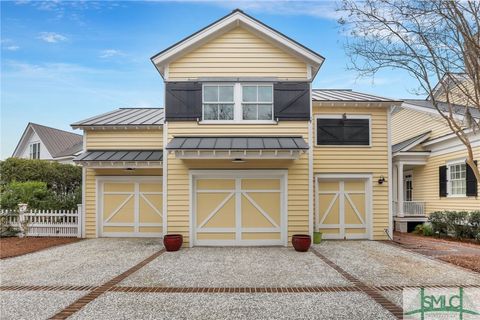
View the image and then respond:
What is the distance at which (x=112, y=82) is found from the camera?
59.6 feet

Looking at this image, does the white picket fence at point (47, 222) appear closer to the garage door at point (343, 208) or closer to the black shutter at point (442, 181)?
the garage door at point (343, 208)

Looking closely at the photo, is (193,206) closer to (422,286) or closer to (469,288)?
(422,286)

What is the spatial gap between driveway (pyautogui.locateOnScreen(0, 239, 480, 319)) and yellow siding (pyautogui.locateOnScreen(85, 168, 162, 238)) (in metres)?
2.47

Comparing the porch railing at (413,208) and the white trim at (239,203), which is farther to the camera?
the porch railing at (413,208)

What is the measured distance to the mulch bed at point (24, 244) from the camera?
1004cm

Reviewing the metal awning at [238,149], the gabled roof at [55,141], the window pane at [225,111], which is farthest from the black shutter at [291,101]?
the gabled roof at [55,141]

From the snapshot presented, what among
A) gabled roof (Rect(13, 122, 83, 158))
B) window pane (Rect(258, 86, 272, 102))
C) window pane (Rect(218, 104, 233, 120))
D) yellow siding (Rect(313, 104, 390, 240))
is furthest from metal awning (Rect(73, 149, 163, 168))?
gabled roof (Rect(13, 122, 83, 158))

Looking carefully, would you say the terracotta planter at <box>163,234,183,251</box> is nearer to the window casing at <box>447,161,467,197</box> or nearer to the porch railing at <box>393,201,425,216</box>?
the porch railing at <box>393,201,425,216</box>

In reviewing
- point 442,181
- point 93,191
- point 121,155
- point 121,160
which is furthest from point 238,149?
point 442,181

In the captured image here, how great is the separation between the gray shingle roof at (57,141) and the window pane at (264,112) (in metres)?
19.8

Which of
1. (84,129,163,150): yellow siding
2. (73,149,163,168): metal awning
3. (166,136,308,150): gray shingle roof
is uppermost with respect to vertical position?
(84,129,163,150): yellow siding

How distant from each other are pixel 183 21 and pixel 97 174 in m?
6.97

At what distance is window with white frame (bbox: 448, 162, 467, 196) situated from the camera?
45.8 ft

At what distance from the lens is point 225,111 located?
1093 centimetres
